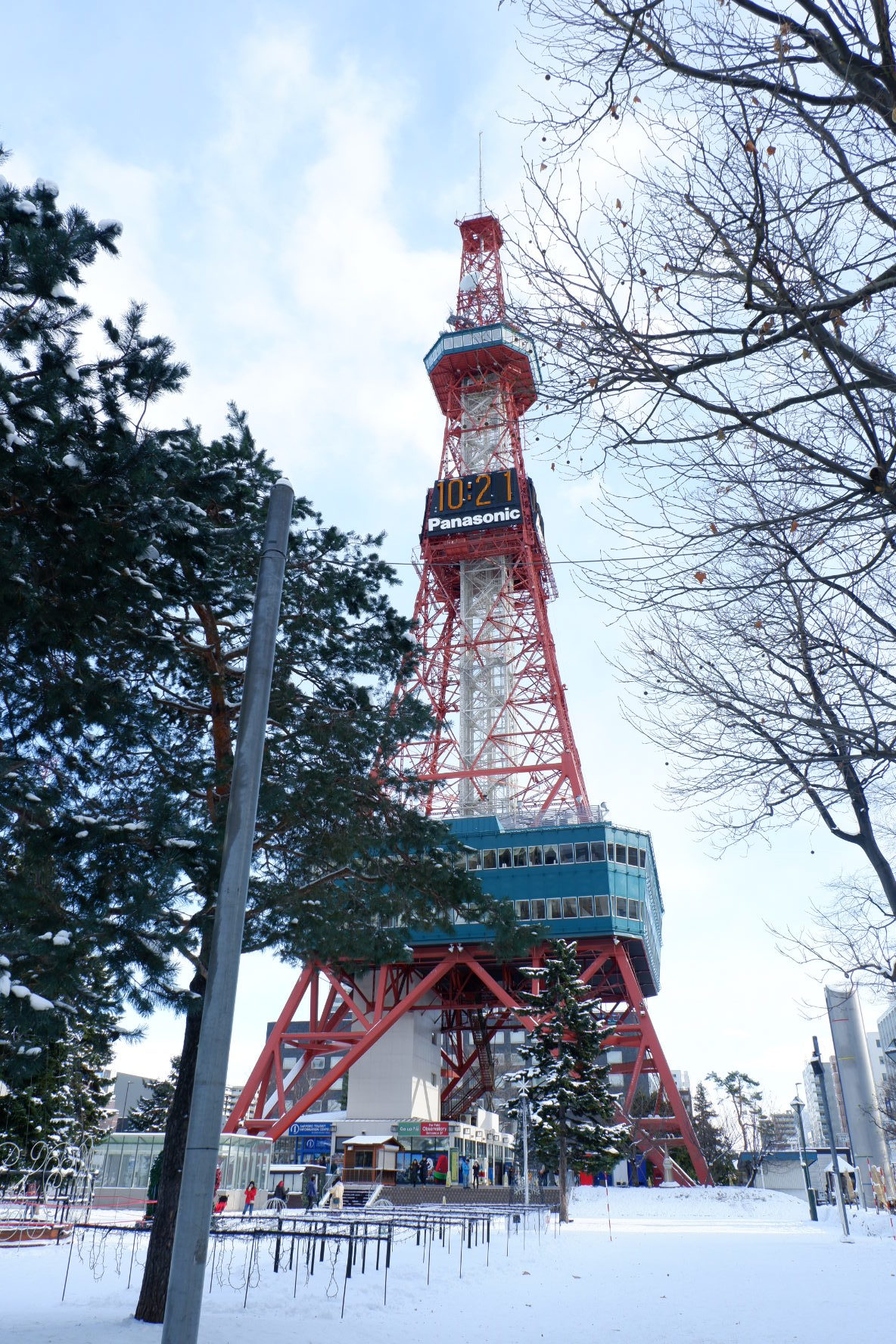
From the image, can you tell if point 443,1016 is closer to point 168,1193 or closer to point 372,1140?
point 372,1140

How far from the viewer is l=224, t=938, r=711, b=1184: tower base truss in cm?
4894

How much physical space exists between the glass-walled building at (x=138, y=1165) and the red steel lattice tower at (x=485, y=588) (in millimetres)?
24740

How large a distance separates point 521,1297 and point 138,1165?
25.1 meters

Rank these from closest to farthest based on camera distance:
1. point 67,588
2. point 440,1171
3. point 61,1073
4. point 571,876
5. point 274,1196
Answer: point 67,588, point 274,1196, point 61,1073, point 440,1171, point 571,876

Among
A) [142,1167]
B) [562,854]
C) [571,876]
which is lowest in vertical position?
[142,1167]

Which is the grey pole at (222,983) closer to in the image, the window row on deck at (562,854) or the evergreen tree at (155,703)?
the evergreen tree at (155,703)

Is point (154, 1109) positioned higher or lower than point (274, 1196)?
higher

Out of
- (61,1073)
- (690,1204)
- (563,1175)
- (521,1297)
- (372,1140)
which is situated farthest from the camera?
(372,1140)

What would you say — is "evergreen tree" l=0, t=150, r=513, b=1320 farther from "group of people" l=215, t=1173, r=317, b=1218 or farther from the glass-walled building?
the glass-walled building

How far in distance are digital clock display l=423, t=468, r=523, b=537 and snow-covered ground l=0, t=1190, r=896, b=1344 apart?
4840 cm

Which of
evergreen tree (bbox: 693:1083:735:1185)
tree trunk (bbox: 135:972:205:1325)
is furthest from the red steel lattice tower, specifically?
tree trunk (bbox: 135:972:205:1325)

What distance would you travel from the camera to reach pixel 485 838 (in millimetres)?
54781

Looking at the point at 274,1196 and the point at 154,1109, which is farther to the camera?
the point at 154,1109

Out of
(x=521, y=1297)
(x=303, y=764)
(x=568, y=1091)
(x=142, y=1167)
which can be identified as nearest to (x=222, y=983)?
(x=303, y=764)
